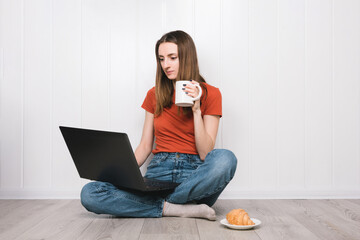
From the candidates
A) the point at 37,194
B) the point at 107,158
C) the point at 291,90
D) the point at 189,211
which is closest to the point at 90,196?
the point at 107,158

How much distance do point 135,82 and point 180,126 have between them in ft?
1.49

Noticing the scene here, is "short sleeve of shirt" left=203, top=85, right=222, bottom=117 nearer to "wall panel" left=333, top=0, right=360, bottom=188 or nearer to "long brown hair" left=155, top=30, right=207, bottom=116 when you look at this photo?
"long brown hair" left=155, top=30, right=207, bottom=116

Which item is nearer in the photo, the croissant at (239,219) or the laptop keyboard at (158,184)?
the croissant at (239,219)

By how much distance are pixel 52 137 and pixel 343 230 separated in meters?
1.50

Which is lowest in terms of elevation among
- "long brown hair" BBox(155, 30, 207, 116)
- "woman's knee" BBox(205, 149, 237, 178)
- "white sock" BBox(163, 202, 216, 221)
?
"white sock" BBox(163, 202, 216, 221)

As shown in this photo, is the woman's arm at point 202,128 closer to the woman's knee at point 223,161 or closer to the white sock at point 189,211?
the woman's knee at point 223,161

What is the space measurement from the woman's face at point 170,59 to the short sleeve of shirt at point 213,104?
0.18 metres

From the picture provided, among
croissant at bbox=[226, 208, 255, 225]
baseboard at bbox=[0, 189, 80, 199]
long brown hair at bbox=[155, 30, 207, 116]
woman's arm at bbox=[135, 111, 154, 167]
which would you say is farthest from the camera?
baseboard at bbox=[0, 189, 80, 199]

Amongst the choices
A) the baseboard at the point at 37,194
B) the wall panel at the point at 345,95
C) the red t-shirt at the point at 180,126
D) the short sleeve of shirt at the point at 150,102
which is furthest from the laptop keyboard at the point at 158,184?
the wall panel at the point at 345,95

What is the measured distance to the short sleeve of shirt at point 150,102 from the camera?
1927 mm

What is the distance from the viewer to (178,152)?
1.76m

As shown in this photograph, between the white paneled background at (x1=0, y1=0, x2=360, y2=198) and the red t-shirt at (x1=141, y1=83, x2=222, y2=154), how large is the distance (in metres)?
0.29

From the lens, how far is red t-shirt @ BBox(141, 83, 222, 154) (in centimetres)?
176

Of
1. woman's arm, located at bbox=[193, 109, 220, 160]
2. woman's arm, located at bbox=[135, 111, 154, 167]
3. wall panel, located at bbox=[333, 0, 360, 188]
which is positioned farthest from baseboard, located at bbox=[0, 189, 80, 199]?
wall panel, located at bbox=[333, 0, 360, 188]
